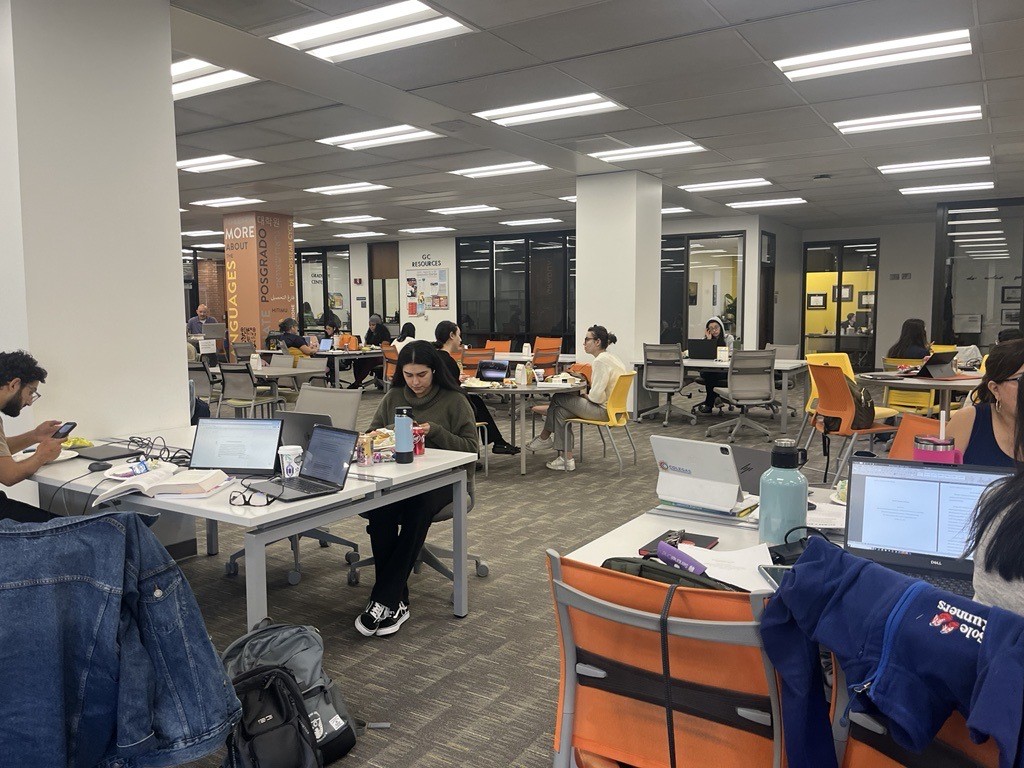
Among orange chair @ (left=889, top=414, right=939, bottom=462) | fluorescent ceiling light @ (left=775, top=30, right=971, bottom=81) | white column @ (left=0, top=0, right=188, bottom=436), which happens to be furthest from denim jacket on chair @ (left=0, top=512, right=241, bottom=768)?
fluorescent ceiling light @ (left=775, top=30, right=971, bottom=81)

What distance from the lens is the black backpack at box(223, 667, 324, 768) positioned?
2.21 meters

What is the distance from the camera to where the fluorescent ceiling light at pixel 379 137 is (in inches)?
282

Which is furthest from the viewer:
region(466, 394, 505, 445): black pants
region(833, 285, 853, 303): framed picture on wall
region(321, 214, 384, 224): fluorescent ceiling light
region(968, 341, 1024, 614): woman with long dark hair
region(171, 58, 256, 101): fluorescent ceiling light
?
region(833, 285, 853, 303): framed picture on wall

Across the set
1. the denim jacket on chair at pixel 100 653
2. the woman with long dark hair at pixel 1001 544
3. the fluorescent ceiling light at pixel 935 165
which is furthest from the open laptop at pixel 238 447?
the fluorescent ceiling light at pixel 935 165

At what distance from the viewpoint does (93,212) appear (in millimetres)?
3867

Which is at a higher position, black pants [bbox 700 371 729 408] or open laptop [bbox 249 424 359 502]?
open laptop [bbox 249 424 359 502]

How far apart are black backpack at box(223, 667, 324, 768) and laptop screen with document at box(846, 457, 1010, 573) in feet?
5.56

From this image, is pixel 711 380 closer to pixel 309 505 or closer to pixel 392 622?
pixel 392 622

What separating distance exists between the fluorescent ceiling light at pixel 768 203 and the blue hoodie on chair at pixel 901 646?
11.8 metres

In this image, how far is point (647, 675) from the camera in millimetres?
1632

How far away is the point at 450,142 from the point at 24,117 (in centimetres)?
458

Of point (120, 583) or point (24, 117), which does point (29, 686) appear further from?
point (24, 117)

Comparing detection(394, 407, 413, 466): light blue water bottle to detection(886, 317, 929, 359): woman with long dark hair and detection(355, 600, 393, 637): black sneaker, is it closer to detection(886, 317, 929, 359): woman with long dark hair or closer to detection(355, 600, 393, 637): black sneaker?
detection(355, 600, 393, 637): black sneaker

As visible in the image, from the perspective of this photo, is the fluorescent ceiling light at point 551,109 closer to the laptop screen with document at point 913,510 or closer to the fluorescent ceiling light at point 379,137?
the fluorescent ceiling light at point 379,137
